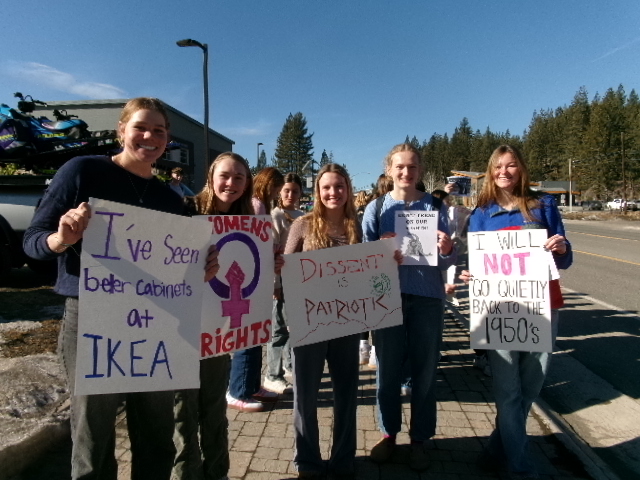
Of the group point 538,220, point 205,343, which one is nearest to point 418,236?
point 538,220

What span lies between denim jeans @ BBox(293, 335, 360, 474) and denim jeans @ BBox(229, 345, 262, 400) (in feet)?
3.13

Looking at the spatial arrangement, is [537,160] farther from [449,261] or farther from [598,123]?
[449,261]

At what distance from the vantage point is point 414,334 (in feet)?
9.32

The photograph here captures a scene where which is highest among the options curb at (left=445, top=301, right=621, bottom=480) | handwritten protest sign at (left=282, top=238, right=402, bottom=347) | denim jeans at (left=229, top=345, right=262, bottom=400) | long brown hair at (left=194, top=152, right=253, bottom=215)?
long brown hair at (left=194, top=152, right=253, bottom=215)

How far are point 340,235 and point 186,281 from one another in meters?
1.13

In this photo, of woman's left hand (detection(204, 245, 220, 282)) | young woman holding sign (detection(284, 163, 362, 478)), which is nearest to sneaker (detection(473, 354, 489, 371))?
young woman holding sign (detection(284, 163, 362, 478))

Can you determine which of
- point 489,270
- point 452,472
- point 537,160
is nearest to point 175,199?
point 489,270

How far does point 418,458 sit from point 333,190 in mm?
1845

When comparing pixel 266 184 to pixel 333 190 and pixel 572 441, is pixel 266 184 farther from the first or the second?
pixel 572 441

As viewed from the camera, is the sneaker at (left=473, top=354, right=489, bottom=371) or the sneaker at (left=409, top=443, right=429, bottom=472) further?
the sneaker at (left=473, top=354, right=489, bottom=371)

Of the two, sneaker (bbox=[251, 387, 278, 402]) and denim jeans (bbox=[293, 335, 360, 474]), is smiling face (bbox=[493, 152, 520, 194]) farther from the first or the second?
sneaker (bbox=[251, 387, 278, 402])

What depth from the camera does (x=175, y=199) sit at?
223 cm

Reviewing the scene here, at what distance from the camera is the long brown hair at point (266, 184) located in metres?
3.92

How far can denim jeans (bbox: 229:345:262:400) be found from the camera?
352cm
